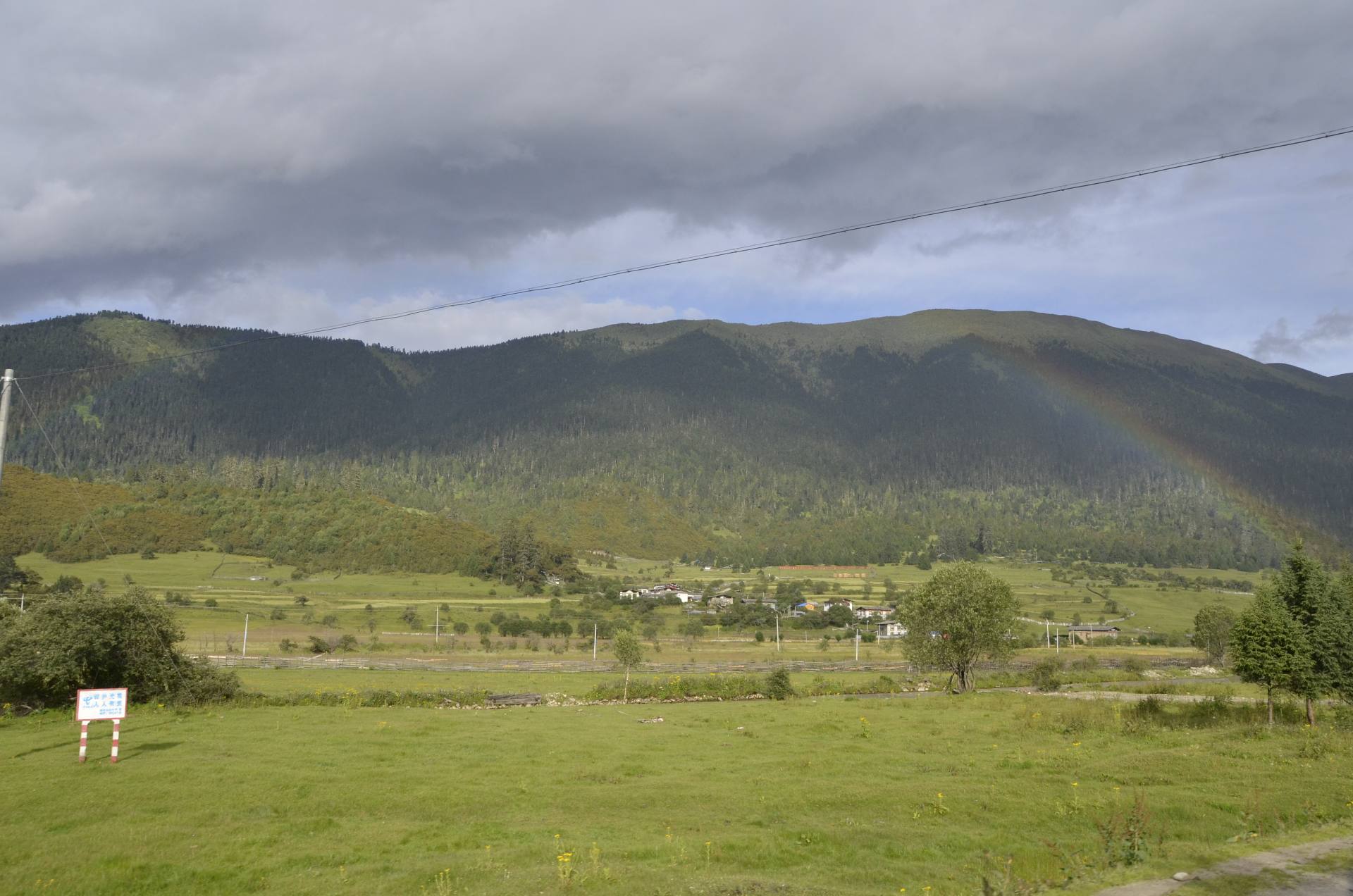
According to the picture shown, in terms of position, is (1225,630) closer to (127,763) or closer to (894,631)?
(894,631)

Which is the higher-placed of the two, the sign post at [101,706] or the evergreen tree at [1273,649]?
the evergreen tree at [1273,649]

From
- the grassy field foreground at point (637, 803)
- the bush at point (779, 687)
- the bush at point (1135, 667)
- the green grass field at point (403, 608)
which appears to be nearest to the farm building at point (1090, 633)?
the green grass field at point (403, 608)

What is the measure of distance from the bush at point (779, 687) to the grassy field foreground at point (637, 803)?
1750 cm

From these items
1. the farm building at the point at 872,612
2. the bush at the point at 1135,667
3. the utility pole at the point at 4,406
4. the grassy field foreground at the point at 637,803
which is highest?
the utility pole at the point at 4,406

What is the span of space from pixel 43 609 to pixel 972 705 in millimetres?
46427

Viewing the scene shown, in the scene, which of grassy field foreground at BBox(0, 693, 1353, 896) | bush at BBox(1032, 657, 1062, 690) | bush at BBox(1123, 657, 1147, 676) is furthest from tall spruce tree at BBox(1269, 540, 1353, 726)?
bush at BBox(1123, 657, 1147, 676)

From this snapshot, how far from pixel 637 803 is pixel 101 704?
59.5 feet

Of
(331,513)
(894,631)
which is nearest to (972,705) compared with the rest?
(894,631)

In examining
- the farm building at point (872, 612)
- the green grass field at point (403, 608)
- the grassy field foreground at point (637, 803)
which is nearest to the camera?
the grassy field foreground at point (637, 803)

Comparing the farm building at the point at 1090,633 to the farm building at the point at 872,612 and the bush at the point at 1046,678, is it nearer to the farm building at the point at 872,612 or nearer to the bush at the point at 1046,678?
the farm building at the point at 872,612

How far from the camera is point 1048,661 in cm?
6725

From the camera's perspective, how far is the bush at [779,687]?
54.6 metres

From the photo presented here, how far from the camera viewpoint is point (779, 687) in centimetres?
5478

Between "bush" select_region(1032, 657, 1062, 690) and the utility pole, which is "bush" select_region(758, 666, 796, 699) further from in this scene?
the utility pole
